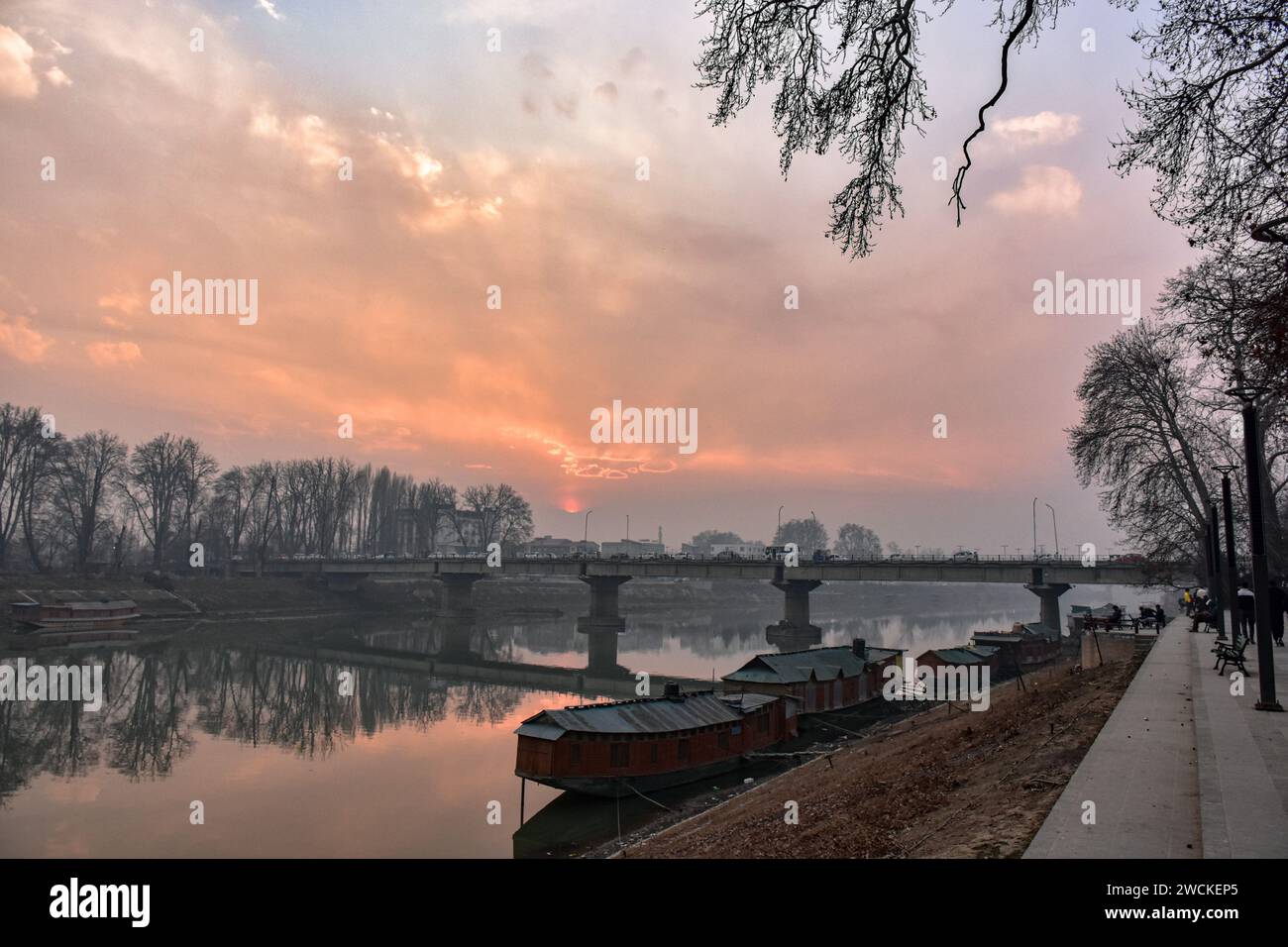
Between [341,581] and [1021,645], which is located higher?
[341,581]

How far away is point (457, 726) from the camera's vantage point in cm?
4025

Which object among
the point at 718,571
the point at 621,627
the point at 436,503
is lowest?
the point at 621,627

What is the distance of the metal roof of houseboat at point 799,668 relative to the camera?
39.3 m

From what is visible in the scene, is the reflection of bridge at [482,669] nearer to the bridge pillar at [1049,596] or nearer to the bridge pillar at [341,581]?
the bridge pillar at [341,581]

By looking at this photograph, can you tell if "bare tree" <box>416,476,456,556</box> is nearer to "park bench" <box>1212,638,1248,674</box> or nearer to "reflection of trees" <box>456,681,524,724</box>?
"reflection of trees" <box>456,681,524,724</box>

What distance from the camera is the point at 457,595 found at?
104562 millimetres

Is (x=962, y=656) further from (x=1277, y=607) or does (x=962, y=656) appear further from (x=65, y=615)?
(x=65, y=615)

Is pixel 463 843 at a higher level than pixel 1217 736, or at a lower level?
lower

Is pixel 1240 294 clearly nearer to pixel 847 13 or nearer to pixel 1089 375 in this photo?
pixel 847 13

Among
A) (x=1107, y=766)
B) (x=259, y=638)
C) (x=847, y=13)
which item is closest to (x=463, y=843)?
(x=1107, y=766)

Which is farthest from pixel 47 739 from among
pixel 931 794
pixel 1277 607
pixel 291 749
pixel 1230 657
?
pixel 1277 607

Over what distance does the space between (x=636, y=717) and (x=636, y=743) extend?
1268 millimetres
